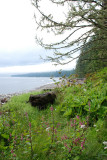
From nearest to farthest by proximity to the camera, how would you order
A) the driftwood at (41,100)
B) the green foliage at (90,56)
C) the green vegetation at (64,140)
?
the green vegetation at (64,140)
the green foliage at (90,56)
the driftwood at (41,100)

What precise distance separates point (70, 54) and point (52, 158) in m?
3.70

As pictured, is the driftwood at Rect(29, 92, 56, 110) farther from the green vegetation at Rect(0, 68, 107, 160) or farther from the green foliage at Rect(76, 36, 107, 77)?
the green vegetation at Rect(0, 68, 107, 160)

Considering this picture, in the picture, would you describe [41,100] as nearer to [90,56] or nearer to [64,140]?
[90,56]

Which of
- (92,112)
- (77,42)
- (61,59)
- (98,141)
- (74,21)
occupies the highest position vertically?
(74,21)

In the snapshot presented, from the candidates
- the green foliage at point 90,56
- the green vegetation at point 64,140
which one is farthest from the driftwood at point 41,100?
the green vegetation at point 64,140

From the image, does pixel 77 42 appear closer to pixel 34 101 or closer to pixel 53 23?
pixel 53 23

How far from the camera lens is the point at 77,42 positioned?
201 inches

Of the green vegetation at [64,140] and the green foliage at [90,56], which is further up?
the green foliage at [90,56]

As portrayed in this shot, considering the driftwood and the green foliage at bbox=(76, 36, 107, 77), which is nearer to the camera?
the green foliage at bbox=(76, 36, 107, 77)

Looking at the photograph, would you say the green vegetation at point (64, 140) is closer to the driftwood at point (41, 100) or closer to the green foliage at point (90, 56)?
the green foliage at point (90, 56)

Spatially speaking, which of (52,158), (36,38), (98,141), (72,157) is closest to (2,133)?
(52,158)

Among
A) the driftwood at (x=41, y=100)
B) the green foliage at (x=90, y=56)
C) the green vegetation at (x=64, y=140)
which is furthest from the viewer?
the driftwood at (x=41, y=100)

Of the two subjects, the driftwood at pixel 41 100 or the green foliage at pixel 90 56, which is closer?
the green foliage at pixel 90 56

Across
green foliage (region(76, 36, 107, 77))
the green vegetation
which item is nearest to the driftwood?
green foliage (region(76, 36, 107, 77))
